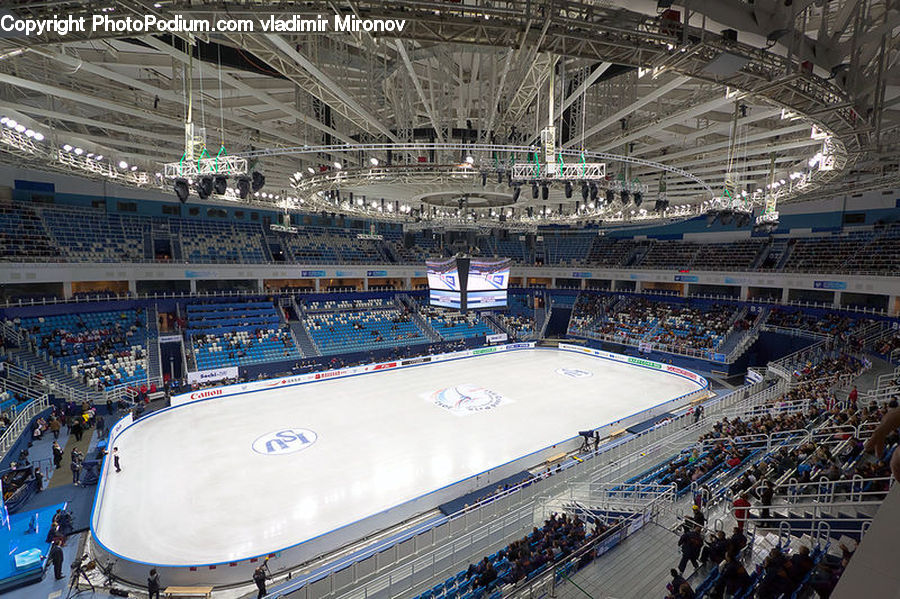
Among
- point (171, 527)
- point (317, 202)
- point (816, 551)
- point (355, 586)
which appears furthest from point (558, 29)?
point (317, 202)

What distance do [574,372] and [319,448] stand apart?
19.1 m

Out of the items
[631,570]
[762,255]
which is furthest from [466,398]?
[762,255]

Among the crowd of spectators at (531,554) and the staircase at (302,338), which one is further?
the staircase at (302,338)

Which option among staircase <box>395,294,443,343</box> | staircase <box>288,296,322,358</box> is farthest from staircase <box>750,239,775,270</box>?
staircase <box>288,296,322,358</box>

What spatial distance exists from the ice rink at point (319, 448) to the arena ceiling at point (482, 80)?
35.7 feet

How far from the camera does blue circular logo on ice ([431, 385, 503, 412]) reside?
71.6ft

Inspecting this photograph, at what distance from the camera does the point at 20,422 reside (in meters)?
15.7

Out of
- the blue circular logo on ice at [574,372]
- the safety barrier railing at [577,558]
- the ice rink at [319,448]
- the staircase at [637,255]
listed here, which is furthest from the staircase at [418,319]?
the safety barrier railing at [577,558]

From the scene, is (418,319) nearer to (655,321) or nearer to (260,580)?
(655,321)

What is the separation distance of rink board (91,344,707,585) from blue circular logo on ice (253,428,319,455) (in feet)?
0.28

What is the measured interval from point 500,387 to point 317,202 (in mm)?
15407

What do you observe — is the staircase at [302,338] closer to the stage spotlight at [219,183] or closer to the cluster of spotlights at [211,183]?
the cluster of spotlights at [211,183]

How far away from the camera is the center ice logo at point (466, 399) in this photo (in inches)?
853

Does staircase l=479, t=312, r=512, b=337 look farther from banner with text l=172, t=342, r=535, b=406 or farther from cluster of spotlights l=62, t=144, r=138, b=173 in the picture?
cluster of spotlights l=62, t=144, r=138, b=173
